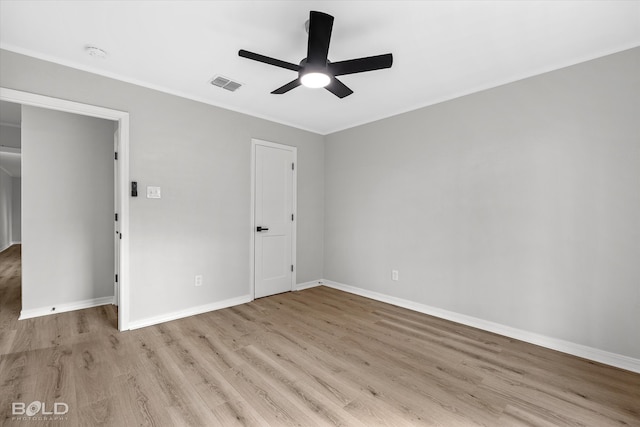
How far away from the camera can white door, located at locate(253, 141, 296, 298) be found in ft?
13.4

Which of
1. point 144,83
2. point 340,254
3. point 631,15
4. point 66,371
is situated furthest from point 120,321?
point 631,15

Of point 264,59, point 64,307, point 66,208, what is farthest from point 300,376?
point 66,208

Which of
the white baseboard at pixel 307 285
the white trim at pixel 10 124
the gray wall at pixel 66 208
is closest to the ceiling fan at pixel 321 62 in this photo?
the gray wall at pixel 66 208

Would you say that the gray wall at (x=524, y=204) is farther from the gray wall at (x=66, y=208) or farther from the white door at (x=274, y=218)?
the gray wall at (x=66, y=208)

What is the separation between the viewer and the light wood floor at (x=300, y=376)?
5.85 ft

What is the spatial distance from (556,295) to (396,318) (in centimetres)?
155

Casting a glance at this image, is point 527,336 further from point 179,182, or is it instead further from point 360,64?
point 179,182

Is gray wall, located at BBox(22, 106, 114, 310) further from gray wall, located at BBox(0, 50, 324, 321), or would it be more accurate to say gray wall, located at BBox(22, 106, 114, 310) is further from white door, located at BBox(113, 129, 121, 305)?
gray wall, located at BBox(0, 50, 324, 321)

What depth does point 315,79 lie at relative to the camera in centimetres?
221

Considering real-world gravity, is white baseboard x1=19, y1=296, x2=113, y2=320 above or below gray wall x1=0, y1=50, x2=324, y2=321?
below

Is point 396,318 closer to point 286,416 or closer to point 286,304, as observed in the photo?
point 286,304

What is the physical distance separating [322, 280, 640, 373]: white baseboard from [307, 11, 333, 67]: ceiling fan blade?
2974 millimetres

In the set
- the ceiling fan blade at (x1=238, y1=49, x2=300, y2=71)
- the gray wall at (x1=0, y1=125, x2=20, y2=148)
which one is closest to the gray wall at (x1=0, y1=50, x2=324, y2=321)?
the ceiling fan blade at (x1=238, y1=49, x2=300, y2=71)

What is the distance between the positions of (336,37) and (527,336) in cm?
321
